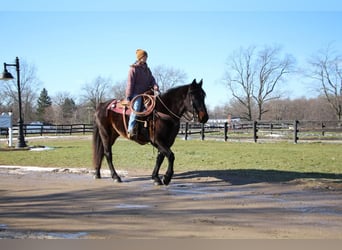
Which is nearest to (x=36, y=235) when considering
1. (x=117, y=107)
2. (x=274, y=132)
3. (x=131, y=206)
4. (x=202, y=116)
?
(x=131, y=206)

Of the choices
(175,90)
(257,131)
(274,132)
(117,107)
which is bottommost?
(274,132)

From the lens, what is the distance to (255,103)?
7494 centimetres

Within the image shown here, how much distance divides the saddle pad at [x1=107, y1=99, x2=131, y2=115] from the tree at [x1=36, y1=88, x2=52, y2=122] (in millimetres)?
79787

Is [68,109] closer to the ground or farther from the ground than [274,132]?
farther from the ground

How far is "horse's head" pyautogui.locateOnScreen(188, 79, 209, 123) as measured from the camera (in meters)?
8.35

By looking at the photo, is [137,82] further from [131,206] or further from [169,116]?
[131,206]

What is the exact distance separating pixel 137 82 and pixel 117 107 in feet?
3.06

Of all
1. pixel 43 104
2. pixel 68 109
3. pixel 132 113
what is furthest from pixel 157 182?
pixel 43 104

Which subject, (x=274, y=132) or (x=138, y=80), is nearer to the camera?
(x=138, y=80)

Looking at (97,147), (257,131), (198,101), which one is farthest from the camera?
(257,131)

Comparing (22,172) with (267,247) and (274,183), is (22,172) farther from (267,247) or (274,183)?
(267,247)

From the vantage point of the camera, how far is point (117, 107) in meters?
9.74

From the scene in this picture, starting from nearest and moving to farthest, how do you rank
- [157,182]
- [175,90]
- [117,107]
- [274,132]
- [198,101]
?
[198,101] < [157,182] < [175,90] < [117,107] < [274,132]

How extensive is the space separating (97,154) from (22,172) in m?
2.43
